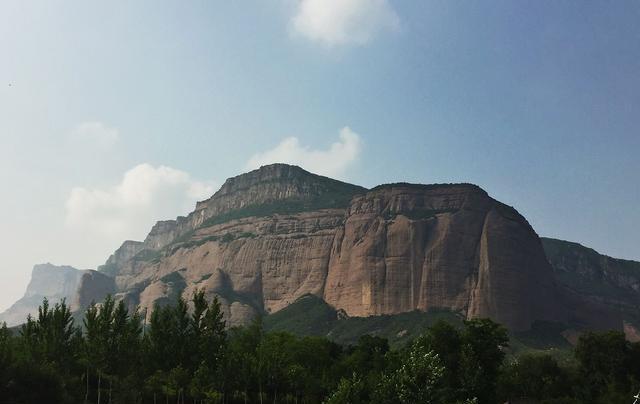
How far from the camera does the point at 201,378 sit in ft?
202

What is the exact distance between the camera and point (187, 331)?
73.3 metres

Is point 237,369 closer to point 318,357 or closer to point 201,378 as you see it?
point 201,378

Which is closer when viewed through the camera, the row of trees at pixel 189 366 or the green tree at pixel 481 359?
the row of trees at pixel 189 366

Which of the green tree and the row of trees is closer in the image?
the row of trees

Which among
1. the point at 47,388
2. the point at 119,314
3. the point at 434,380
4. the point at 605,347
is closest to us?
the point at 434,380

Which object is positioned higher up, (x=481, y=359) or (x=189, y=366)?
(x=481, y=359)

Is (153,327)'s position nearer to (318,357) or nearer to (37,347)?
(37,347)

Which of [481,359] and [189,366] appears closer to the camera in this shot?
[481,359]

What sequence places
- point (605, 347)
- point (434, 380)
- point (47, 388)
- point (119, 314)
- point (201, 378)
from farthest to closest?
1. point (605, 347)
2. point (119, 314)
3. point (201, 378)
4. point (47, 388)
5. point (434, 380)

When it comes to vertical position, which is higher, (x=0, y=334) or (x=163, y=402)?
(x=0, y=334)

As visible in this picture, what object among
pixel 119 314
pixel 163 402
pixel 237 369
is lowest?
pixel 163 402

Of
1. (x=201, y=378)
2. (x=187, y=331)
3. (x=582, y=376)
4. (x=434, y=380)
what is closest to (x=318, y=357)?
(x=187, y=331)

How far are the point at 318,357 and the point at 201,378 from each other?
106ft

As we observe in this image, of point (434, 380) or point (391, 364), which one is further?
point (391, 364)
